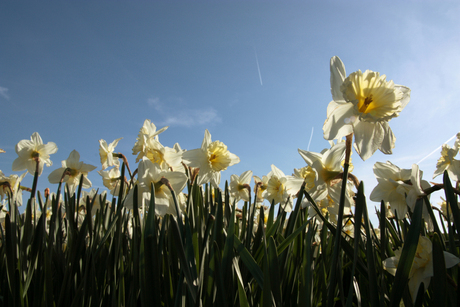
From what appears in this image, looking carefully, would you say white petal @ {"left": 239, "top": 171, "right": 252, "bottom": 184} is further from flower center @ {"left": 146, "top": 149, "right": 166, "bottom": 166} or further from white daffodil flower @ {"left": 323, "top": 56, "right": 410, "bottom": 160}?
white daffodil flower @ {"left": 323, "top": 56, "right": 410, "bottom": 160}

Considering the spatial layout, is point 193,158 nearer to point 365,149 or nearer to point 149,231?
point 149,231

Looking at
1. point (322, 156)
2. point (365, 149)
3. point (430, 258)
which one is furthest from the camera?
point (322, 156)

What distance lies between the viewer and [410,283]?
127cm

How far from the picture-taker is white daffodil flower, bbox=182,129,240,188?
2.26m

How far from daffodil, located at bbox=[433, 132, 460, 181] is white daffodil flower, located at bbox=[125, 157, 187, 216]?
2887 mm

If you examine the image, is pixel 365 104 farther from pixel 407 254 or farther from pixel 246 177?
pixel 246 177

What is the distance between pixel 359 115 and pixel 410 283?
847 millimetres

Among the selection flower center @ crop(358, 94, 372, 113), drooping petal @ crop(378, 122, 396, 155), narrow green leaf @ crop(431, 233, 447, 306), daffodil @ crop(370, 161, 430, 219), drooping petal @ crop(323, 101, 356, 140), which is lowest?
narrow green leaf @ crop(431, 233, 447, 306)

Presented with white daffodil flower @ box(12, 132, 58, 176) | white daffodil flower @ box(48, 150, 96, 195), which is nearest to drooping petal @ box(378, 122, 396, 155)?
white daffodil flower @ box(48, 150, 96, 195)

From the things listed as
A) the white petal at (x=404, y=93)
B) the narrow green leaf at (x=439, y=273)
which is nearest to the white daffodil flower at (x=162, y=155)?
the white petal at (x=404, y=93)

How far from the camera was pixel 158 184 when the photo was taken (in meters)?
1.68

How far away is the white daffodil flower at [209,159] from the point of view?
2262mm

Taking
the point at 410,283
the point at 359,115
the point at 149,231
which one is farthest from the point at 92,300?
the point at 359,115

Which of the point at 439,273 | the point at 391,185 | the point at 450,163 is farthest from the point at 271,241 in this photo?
the point at 450,163
